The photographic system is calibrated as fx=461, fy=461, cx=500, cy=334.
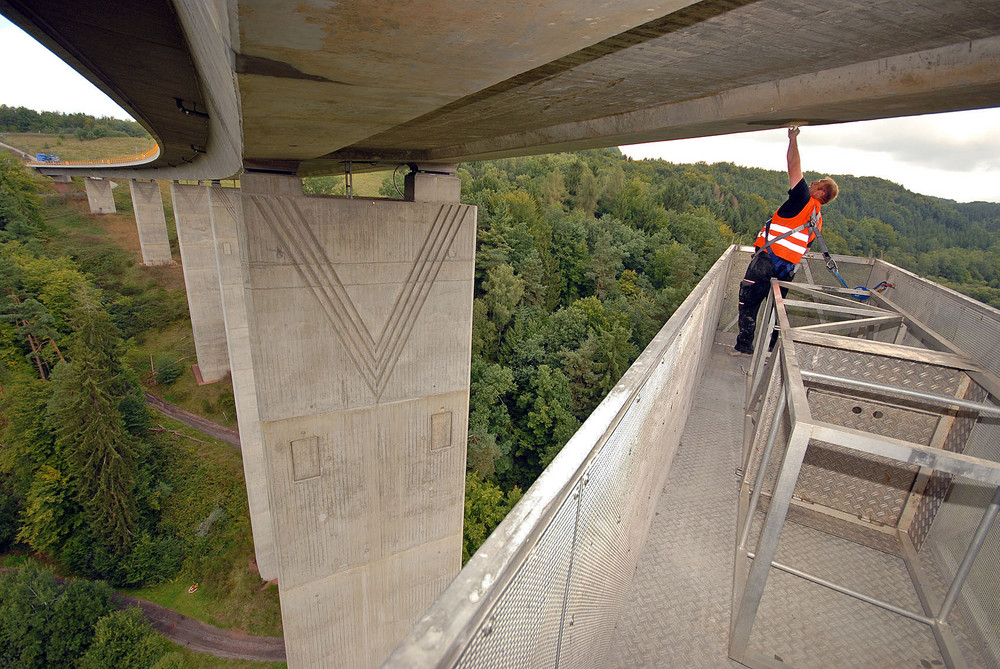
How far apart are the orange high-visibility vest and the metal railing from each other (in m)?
2.49

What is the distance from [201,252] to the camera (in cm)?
1809

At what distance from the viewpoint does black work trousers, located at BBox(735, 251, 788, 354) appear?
493 cm

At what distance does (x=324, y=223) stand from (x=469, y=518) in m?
12.1

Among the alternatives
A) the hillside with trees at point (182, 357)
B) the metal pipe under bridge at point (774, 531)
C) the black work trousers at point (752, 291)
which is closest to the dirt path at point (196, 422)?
the hillside with trees at point (182, 357)

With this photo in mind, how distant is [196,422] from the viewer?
18.9 meters

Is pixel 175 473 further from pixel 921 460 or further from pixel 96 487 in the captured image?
pixel 921 460

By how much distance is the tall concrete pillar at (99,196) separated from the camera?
109 ft

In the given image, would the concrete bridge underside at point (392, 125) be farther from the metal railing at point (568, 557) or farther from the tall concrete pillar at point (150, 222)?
the tall concrete pillar at point (150, 222)

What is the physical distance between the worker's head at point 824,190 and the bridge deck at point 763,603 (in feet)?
9.82

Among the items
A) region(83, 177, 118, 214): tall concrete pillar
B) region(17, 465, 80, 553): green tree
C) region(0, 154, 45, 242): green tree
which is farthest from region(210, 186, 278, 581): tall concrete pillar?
region(83, 177, 118, 214): tall concrete pillar

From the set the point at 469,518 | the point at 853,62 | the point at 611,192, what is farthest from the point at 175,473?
the point at 611,192

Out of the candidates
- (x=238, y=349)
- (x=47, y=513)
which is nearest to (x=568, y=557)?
(x=238, y=349)

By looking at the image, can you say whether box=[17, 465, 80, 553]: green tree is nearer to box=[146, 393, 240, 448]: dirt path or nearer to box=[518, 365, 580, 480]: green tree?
box=[146, 393, 240, 448]: dirt path

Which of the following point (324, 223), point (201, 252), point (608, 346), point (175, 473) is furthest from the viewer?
point (608, 346)
